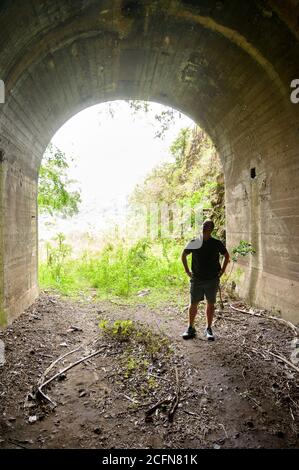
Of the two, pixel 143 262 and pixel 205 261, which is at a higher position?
pixel 205 261

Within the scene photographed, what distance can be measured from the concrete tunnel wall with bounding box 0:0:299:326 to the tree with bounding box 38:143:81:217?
6.48ft

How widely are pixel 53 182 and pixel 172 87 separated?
4.49m

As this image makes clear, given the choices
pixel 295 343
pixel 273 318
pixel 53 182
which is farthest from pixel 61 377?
pixel 53 182

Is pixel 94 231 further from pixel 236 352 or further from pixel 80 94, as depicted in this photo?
pixel 236 352

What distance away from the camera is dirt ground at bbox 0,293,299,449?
115 inches

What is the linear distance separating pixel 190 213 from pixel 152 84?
4.92 m

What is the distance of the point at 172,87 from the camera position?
24.3 feet

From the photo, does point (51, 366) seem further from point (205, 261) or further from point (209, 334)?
point (205, 261)

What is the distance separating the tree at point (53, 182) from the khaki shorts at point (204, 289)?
6.04 metres

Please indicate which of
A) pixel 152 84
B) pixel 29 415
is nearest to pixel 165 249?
pixel 152 84

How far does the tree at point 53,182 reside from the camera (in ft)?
31.2
